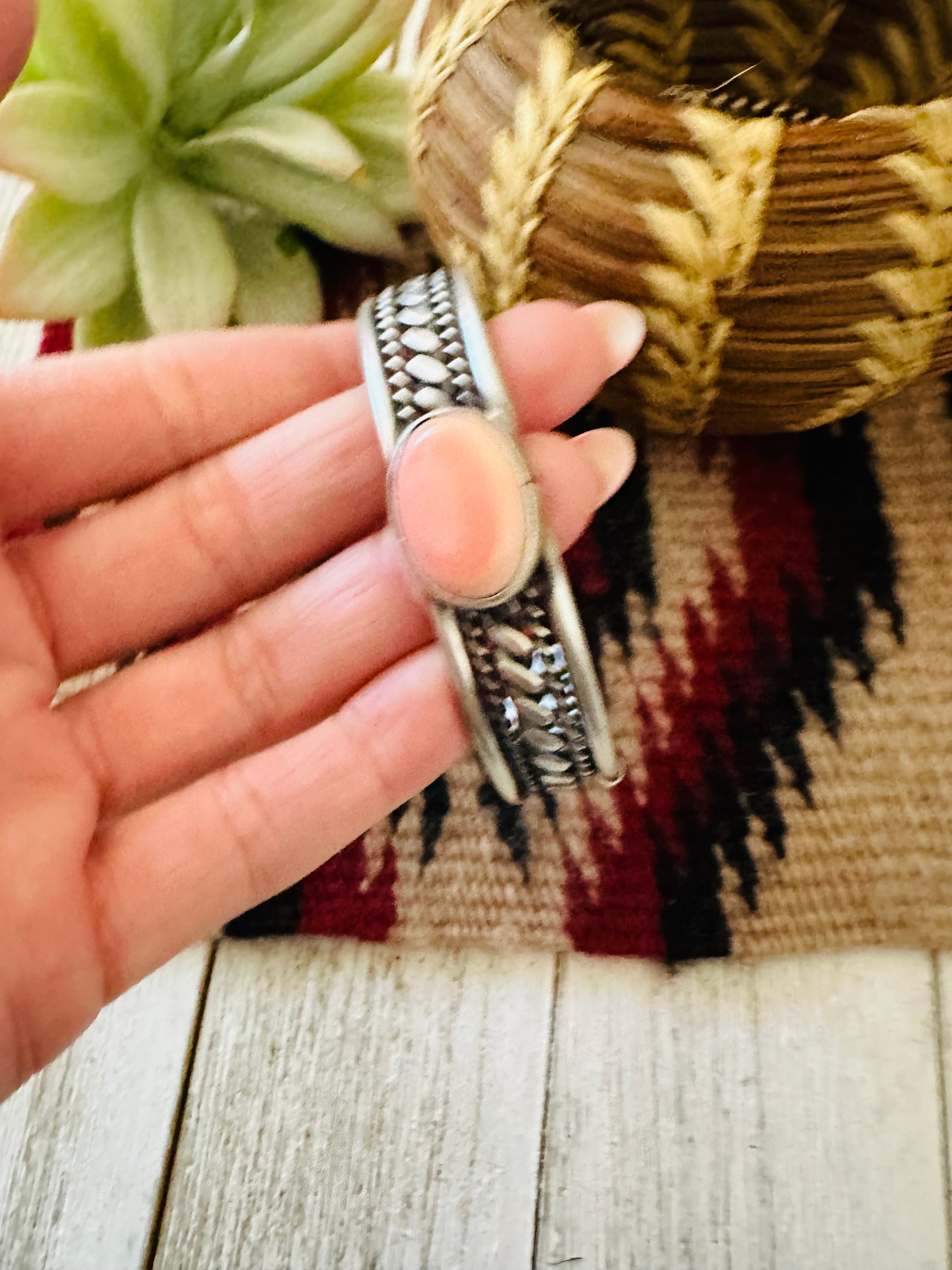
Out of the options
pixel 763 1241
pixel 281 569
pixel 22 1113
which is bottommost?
pixel 763 1241

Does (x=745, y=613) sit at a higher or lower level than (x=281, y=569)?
lower

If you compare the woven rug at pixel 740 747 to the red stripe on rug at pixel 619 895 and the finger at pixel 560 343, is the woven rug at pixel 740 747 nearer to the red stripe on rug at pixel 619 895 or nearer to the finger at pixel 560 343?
the red stripe on rug at pixel 619 895

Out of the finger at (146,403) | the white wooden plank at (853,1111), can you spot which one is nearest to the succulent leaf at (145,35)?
the finger at (146,403)

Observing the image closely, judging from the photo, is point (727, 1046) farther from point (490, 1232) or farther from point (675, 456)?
point (675, 456)

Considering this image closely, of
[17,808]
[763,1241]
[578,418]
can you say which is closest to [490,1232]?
[763,1241]

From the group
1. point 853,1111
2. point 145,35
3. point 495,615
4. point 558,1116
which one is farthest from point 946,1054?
point 145,35
